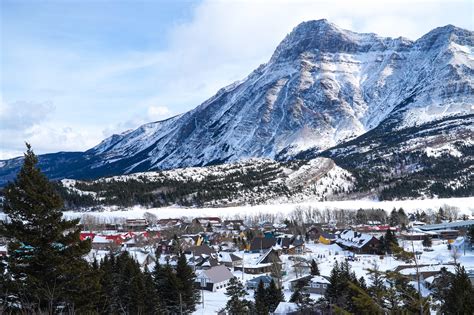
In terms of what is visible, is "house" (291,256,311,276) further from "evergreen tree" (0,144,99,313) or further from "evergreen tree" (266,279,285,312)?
"evergreen tree" (0,144,99,313)

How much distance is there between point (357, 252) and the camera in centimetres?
7525

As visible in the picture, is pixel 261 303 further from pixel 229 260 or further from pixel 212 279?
pixel 229 260

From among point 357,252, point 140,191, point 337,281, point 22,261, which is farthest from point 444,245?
point 140,191

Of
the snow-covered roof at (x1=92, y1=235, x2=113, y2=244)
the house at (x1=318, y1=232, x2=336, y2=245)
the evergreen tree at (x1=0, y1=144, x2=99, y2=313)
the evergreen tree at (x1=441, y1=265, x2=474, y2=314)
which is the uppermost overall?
the evergreen tree at (x1=0, y1=144, x2=99, y2=313)

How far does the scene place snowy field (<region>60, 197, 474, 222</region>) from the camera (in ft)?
424

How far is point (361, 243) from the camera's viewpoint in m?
75.9

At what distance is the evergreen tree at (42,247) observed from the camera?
15484 mm

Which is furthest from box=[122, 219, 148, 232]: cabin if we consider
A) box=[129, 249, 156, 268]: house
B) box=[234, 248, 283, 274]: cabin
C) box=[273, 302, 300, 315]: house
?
box=[273, 302, 300, 315]: house

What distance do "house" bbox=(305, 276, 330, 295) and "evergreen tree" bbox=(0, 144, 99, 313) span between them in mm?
34343

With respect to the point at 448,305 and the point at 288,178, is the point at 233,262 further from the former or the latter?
the point at 288,178

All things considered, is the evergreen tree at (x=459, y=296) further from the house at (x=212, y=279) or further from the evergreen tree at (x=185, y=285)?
the house at (x=212, y=279)

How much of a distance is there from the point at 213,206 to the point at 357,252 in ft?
262

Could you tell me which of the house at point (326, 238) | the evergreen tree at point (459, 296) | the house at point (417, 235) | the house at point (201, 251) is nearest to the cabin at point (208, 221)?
the house at point (326, 238)

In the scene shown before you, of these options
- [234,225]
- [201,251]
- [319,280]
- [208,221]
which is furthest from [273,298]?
[208,221]
